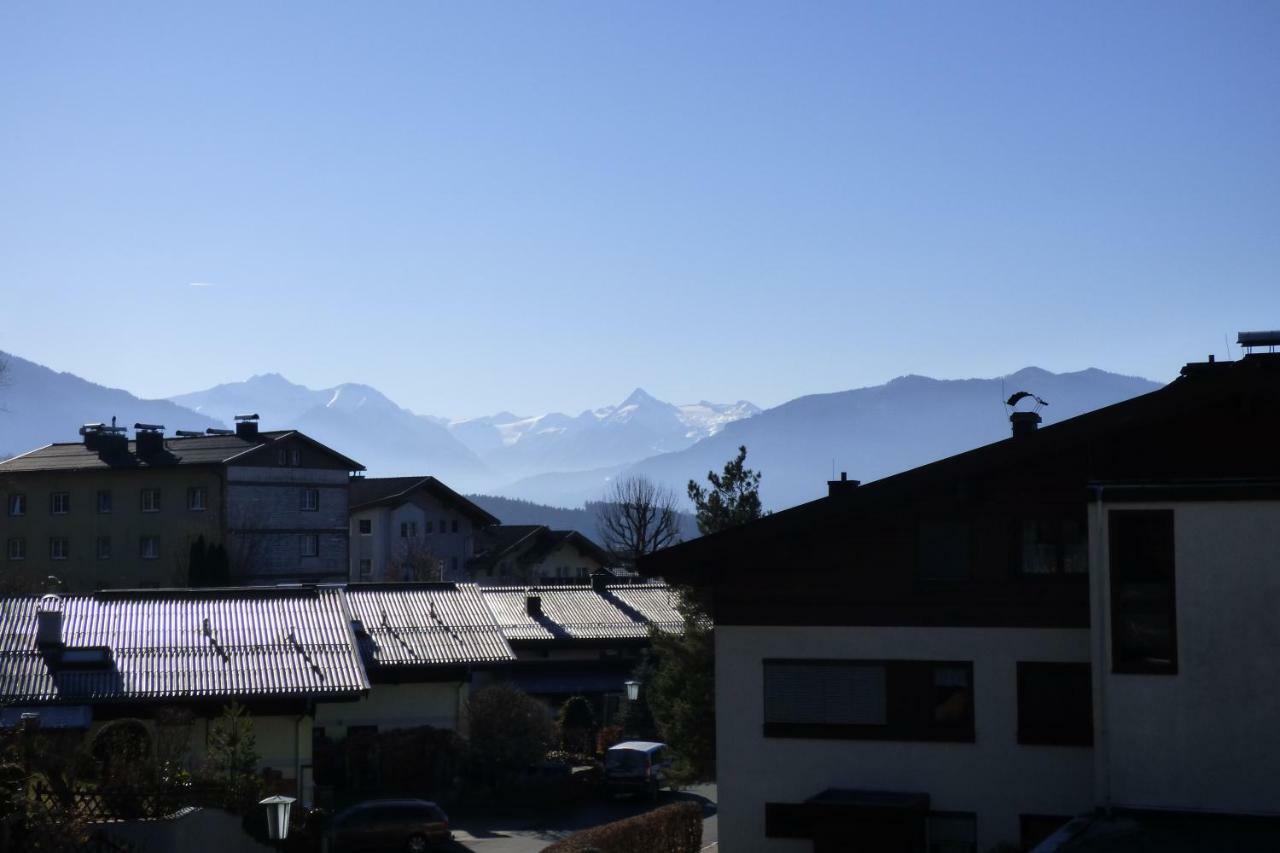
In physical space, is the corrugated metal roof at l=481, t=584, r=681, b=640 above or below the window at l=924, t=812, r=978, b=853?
above

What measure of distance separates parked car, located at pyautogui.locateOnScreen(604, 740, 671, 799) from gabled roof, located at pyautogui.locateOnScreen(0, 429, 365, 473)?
38.0 metres

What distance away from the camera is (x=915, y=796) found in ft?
59.1

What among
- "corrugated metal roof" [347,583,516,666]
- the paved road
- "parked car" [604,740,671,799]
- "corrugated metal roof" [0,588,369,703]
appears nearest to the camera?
"corrugated metal roof" [0,588,369,703]

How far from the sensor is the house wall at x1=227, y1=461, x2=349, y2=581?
235 feet

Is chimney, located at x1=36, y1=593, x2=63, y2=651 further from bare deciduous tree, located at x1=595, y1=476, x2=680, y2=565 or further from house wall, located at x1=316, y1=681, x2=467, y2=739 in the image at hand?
bare deciduous tree, located at x1=595, y1=476, x2=680, y2=565

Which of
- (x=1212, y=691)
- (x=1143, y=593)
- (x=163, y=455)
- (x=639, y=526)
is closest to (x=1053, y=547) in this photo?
(x=1143, y=593)

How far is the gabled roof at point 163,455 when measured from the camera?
7262 centimetres

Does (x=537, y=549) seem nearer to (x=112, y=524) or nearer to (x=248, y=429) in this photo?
(x=248, y=429)

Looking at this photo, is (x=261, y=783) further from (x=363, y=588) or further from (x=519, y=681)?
(x=519, y=681)

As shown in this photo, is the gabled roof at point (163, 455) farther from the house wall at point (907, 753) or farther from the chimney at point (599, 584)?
the house wall at point (907, 753)

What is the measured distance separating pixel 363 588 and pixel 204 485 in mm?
31371

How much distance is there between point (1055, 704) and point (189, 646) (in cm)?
2037

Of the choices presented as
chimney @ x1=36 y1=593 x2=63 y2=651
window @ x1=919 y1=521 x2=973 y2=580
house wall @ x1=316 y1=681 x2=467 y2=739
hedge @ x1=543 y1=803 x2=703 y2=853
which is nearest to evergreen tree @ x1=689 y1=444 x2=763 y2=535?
house wall @ x1=316 y1=681 x2=467 y2=739

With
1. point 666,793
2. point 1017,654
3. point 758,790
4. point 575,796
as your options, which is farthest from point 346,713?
point 1017,654
